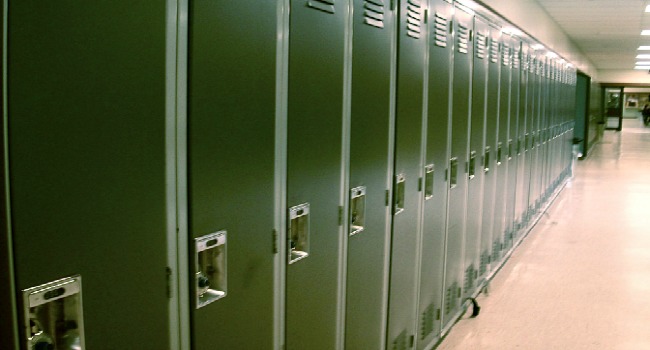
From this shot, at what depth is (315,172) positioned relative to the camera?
1.98 metres

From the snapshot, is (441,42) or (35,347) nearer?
(35,347)

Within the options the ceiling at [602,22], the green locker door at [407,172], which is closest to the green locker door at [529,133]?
the ceiling at [602,22]

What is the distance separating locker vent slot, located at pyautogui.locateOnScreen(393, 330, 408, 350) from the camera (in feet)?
9.29

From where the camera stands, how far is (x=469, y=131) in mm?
3865

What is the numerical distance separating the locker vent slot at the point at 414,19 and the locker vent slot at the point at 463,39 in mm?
775

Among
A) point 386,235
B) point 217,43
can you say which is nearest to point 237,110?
point 217,43

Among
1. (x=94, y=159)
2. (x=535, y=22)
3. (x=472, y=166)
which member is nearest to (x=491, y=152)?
(x=472, y=166)

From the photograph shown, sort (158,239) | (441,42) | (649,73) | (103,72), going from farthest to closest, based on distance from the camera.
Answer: (649,73) < (441,42) < (158,239) < (103,72)

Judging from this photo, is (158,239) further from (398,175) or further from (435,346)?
(435,346)

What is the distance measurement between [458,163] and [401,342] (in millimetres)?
1275

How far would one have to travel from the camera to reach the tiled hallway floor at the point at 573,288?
3.66 metres

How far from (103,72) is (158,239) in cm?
40

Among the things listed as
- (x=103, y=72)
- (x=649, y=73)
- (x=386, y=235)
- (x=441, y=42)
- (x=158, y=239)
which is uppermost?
(x=649, y=73)

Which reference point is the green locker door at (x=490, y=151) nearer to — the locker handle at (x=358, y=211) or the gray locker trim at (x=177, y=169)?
the locker handle at (x=358, y=211)
